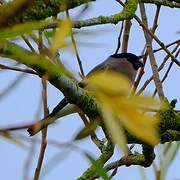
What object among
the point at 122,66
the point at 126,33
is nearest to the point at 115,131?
the point at 126,33

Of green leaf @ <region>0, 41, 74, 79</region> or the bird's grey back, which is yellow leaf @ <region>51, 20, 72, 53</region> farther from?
the bird's grey back

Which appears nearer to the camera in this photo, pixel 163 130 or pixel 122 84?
pixel 122 84

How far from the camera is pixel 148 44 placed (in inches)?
72.6

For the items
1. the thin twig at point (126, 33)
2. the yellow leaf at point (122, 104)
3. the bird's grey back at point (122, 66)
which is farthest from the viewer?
the bird's grey back at point (122, 66)

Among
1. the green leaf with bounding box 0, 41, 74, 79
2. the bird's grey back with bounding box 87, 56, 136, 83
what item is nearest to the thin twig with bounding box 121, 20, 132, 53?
the green leaf with bounding box 0, 41, 74, 79

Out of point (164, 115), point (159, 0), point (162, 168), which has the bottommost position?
point (162, 168)

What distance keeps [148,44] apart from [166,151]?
1.04 m

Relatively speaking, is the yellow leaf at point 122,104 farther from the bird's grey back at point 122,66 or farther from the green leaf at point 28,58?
the bird's grey back at point 122,66

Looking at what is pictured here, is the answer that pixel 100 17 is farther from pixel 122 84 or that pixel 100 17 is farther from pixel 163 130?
pixel 122 84

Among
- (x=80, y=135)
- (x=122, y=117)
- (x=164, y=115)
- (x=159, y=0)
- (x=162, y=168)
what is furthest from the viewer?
(x=159, y=0)

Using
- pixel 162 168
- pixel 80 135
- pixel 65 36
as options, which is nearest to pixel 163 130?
pixel 162 168

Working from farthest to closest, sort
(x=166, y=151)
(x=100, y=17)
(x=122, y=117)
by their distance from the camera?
1. (x=100, y=17)
2. (x=166, y=151)
3. (x=122, y=117)

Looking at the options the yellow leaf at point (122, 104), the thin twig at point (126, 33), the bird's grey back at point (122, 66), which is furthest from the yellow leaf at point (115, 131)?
the bird's grey back at point (122, 66)

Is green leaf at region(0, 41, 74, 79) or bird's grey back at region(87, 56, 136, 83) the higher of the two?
bird's grey back at region(87, 56, 136, 83)
